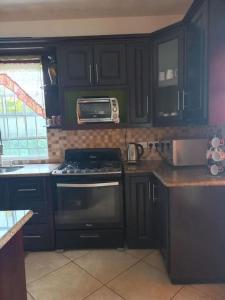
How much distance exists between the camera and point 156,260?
8.04ft

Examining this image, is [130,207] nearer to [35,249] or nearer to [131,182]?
[131,182]

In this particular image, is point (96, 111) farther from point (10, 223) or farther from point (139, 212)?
point (10, 223)

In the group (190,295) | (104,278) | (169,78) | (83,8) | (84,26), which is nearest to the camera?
(190,295)

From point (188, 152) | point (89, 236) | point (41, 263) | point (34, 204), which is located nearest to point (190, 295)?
point (89, 236)

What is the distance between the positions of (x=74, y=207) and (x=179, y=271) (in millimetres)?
1161

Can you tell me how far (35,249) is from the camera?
105 inches

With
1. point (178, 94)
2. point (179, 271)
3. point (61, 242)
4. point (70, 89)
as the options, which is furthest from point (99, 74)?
point (179, 271)

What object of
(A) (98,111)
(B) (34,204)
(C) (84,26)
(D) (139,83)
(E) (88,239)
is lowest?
(E) (88,239)

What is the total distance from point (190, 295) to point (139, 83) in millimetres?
2035

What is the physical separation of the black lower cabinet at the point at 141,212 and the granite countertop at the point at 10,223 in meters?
1.42

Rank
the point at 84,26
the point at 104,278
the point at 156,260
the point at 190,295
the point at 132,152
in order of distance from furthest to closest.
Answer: the point at 84,26 < the point at 132,152 < the point at 156,260 < the point at 104,278 < the point at 190,295

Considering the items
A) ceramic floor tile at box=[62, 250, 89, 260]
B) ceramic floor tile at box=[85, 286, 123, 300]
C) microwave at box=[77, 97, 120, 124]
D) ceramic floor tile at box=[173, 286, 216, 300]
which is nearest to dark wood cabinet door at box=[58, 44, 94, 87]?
microwave at box=[77, 97, 120, 124]

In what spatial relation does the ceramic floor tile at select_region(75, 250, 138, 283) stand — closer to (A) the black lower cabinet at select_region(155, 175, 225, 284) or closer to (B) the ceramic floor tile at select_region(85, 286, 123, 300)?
(B) the ceramic floor tile at select_region(85, 286, 123, 300)

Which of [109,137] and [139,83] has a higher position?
[139,83]
